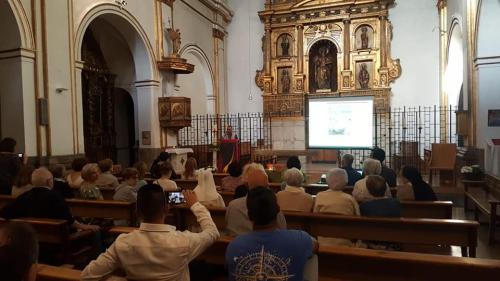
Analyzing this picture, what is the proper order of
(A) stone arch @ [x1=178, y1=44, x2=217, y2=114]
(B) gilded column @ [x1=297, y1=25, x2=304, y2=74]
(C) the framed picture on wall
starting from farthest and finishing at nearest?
(B) gilded column @ [x1=297, y1=25, x2=304, y2=74], (A) stone arch @ [x1=178, y1=44, x2=217, y2=114], (C) the framed picture on wall

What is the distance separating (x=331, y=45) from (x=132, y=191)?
11505 mm

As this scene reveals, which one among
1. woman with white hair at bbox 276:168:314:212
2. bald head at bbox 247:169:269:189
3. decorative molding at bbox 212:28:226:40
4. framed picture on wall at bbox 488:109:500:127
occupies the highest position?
decorative molding at bbox 212:28:226:40

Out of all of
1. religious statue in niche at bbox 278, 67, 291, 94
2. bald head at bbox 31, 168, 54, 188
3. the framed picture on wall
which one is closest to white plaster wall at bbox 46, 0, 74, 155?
bald head at bbox 31, 168, 54, 188

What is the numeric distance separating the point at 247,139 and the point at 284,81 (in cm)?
262

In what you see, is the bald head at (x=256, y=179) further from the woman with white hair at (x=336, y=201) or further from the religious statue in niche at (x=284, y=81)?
the religious statue in niche at (x=284, y=81)

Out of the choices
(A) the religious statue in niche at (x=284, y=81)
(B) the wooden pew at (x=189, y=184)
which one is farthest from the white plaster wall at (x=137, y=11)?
(A) the religious statue in niche at (x=284, y=81)

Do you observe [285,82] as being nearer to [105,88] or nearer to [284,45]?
[284,45]

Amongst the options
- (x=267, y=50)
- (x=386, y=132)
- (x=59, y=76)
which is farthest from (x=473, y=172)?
(x=267, y=50)

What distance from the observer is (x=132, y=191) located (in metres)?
4.00

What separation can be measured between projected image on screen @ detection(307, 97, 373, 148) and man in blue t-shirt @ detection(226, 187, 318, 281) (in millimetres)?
8325

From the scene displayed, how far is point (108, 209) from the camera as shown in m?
3.66

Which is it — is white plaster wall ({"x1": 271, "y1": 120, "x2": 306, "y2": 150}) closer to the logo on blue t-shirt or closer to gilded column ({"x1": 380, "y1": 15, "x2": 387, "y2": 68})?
gilded column ({"x1": 380, "y1": 15, "x2": 387, "y2": 68})

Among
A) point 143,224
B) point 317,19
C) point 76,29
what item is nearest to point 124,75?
point 76,29

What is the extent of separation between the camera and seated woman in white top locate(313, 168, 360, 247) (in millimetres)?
2996
